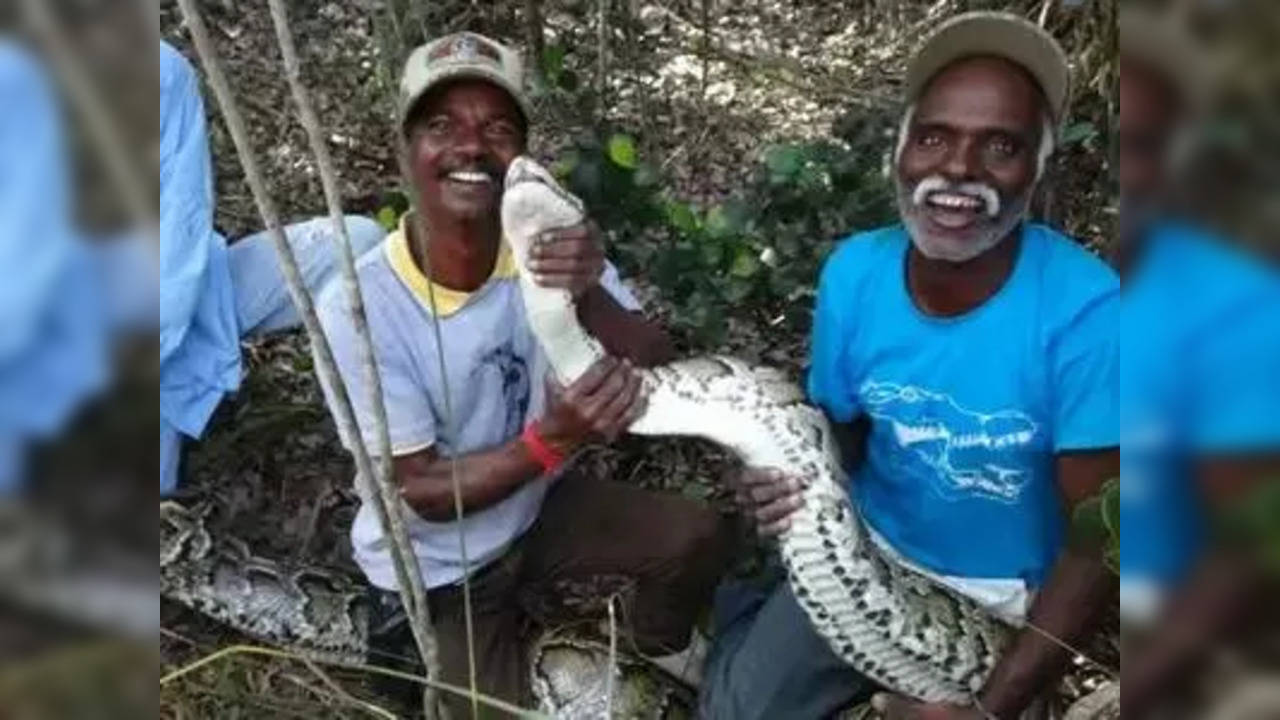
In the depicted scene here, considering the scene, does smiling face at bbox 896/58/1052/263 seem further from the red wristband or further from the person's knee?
the person's knee

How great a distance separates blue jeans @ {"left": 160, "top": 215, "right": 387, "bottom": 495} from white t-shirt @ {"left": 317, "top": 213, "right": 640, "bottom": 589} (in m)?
0.57

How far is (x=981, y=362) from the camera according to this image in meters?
2.54

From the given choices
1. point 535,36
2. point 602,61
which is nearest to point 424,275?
point 535,36

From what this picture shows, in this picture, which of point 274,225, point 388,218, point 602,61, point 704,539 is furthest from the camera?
point 602,61

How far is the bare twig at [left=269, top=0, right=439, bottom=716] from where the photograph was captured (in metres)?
1.60

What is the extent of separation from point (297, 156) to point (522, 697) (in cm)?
262

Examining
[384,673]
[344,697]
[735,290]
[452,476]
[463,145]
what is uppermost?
[463,145]

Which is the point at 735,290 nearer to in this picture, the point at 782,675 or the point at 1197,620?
the point at 782,675

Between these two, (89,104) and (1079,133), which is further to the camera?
(1079,133)

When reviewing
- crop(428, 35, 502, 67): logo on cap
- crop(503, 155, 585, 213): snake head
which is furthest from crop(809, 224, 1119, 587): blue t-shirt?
crop(428, 35, 502, 67): logo on cap

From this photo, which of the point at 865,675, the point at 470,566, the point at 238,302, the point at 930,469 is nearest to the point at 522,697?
the point at 470,566

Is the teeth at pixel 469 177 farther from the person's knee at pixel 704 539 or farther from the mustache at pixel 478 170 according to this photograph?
the person's knee at pixel 704 539

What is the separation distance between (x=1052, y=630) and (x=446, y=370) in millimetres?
955

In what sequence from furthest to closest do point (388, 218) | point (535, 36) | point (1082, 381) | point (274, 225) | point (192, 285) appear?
1. point (535, 36)
2. point (388, 218)
3. point (192, 285)
4. point (1082, 381)
5. point (274, 225)
